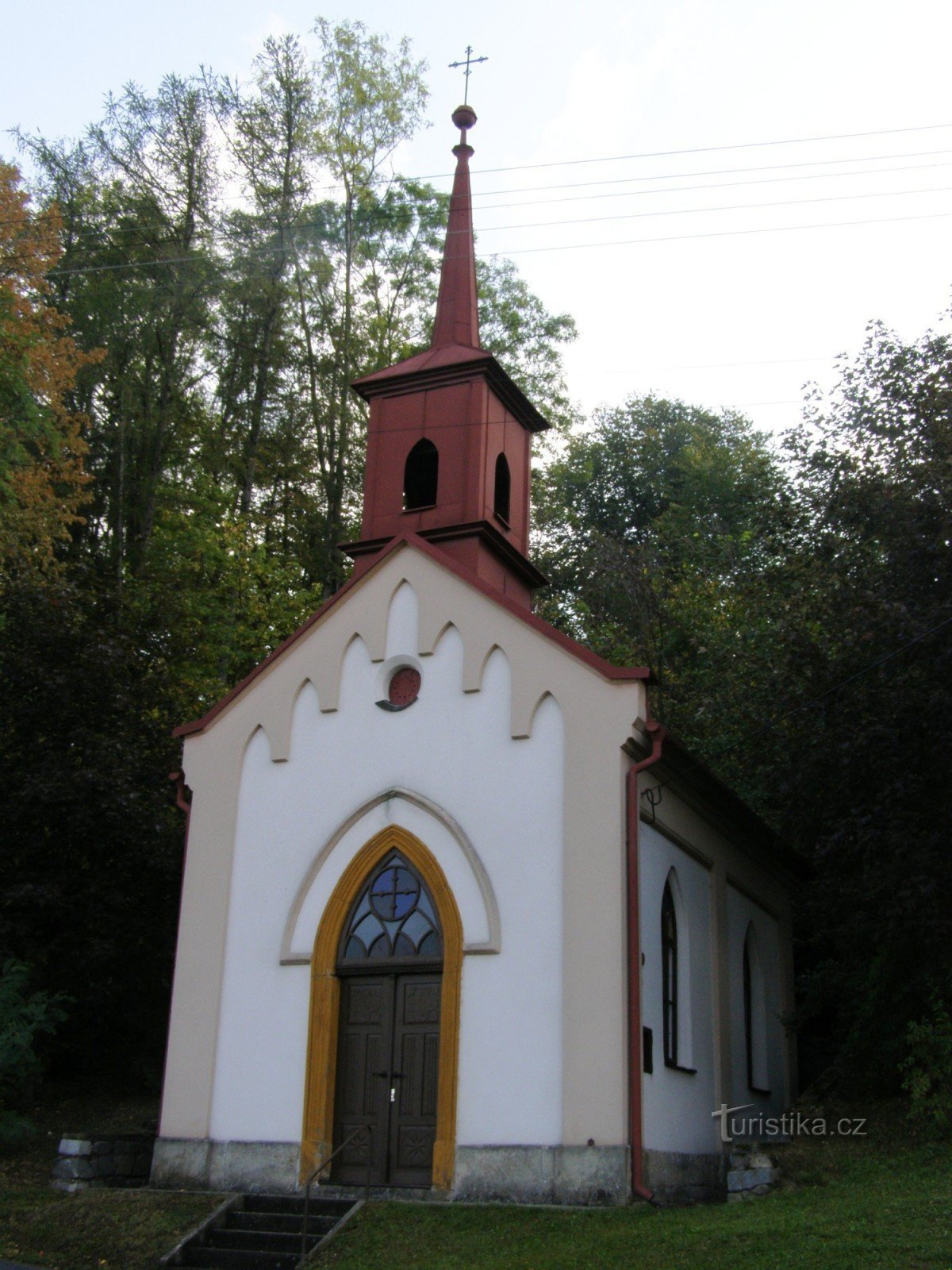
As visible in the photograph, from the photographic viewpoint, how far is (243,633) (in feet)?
86.0

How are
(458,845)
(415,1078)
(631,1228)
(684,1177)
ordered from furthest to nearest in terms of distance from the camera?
(458,845), (415,1078), (684,1177), (631,1228)

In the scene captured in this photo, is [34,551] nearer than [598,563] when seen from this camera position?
Yes

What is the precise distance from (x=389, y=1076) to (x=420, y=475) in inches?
316

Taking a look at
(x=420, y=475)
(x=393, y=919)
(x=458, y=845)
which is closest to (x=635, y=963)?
(x=458, y=845)

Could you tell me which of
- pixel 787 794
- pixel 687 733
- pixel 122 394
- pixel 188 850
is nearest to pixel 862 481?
pixel 787 794

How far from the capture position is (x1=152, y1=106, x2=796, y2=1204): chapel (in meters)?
12.6

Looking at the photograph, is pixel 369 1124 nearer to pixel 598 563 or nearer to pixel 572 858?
pixel 572 858

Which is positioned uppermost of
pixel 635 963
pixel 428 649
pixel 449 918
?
pixel 428 649

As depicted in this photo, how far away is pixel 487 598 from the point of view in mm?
14531

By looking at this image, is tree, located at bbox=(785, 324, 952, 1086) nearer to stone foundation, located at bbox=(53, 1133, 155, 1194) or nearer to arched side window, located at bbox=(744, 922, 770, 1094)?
arched side window, located at bbox=(744, 922, 770, 1094)

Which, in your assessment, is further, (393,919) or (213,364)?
(213,364)

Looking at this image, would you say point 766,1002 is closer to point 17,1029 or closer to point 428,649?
point 428,649

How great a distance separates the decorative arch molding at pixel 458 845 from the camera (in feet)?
43.6

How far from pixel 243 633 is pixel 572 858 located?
47.4 ft
